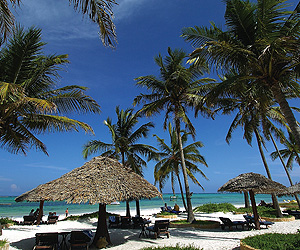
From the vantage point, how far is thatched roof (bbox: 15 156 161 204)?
7523 millimetres

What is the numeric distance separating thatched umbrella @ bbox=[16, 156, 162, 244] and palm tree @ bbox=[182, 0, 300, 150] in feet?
18.5

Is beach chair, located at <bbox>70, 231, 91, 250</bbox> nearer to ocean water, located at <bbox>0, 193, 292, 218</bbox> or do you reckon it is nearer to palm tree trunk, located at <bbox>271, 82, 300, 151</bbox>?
palm tree trunk, located at <bbox>271, 82, 300, 151</bbox>

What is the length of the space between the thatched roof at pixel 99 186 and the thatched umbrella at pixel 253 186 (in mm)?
4217

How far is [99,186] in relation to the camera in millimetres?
7863

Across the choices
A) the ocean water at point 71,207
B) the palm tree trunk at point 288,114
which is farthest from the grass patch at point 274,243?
the ocean water at point 71,207

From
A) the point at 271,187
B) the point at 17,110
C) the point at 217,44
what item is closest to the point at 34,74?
the point at 17,110

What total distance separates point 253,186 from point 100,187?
714cm

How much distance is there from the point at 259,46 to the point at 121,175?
23.0 feet

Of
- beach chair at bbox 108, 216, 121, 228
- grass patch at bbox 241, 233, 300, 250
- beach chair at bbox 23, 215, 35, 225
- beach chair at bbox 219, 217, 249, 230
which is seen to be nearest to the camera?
grass patch at bbox 241, 233, 300, 250

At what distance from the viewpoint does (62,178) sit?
8.99 m

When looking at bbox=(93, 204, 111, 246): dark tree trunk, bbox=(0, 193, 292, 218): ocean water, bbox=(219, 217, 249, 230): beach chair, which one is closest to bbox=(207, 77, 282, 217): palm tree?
bbox=(219, 217, 249, 230): beach chair

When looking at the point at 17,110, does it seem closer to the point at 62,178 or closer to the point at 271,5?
the point at 62,178

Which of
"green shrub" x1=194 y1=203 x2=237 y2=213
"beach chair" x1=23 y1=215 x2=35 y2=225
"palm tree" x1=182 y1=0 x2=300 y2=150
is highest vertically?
"palm tree" x1=182 y1=0 x2=300 y2=150

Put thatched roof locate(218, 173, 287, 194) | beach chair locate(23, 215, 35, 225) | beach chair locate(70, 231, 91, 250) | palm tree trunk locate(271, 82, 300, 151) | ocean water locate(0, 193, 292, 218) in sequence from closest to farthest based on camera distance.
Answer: palm tree trunk locate(271, 82, 300, 151) → beach chair locate(70, 231, 91, 250) → thatched roof locate(218, 173, 287, 194) → beach chair locate(23, 215, 35, 225) → ocean water locate(0, 193, 292, 218)
